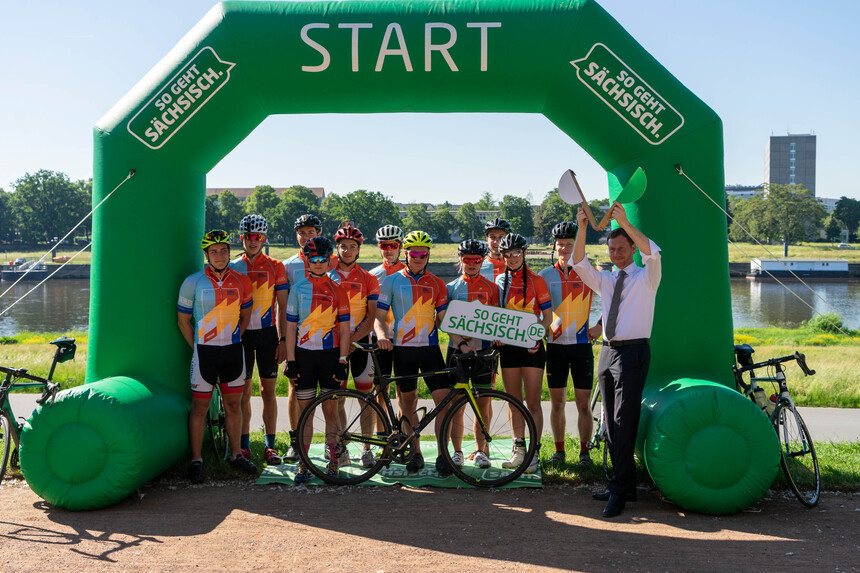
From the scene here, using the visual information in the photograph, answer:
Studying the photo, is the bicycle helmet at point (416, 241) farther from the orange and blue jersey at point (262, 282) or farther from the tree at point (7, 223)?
the tree at point (7, 223)

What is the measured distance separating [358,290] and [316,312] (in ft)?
1.35

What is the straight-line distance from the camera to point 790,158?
174 m

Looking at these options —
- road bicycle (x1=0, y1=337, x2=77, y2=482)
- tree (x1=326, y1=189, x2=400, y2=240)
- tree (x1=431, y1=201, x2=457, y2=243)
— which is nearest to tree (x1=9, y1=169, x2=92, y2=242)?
tree (x1=326, y1=189, x2=400, y2=240)

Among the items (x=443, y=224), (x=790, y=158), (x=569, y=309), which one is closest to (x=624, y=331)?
(x=569, y=309)

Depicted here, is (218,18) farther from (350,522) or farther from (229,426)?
(350,522)

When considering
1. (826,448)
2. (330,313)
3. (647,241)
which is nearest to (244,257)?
(330,313)

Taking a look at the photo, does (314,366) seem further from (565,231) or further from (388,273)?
(565,231)

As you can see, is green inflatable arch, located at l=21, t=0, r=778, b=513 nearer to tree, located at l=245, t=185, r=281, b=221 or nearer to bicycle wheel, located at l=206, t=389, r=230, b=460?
bicycle wheel, located at l=206, t=389, r=230, b=460

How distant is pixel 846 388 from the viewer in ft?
26.5

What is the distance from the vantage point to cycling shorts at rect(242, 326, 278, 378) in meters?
5.36

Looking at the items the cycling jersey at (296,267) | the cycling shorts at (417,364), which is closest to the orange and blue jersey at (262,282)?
the cycling jersey at (296,267)

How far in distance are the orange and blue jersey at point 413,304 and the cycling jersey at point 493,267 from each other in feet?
2.61

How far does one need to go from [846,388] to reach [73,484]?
328 inches

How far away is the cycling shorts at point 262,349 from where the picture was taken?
211 inches
